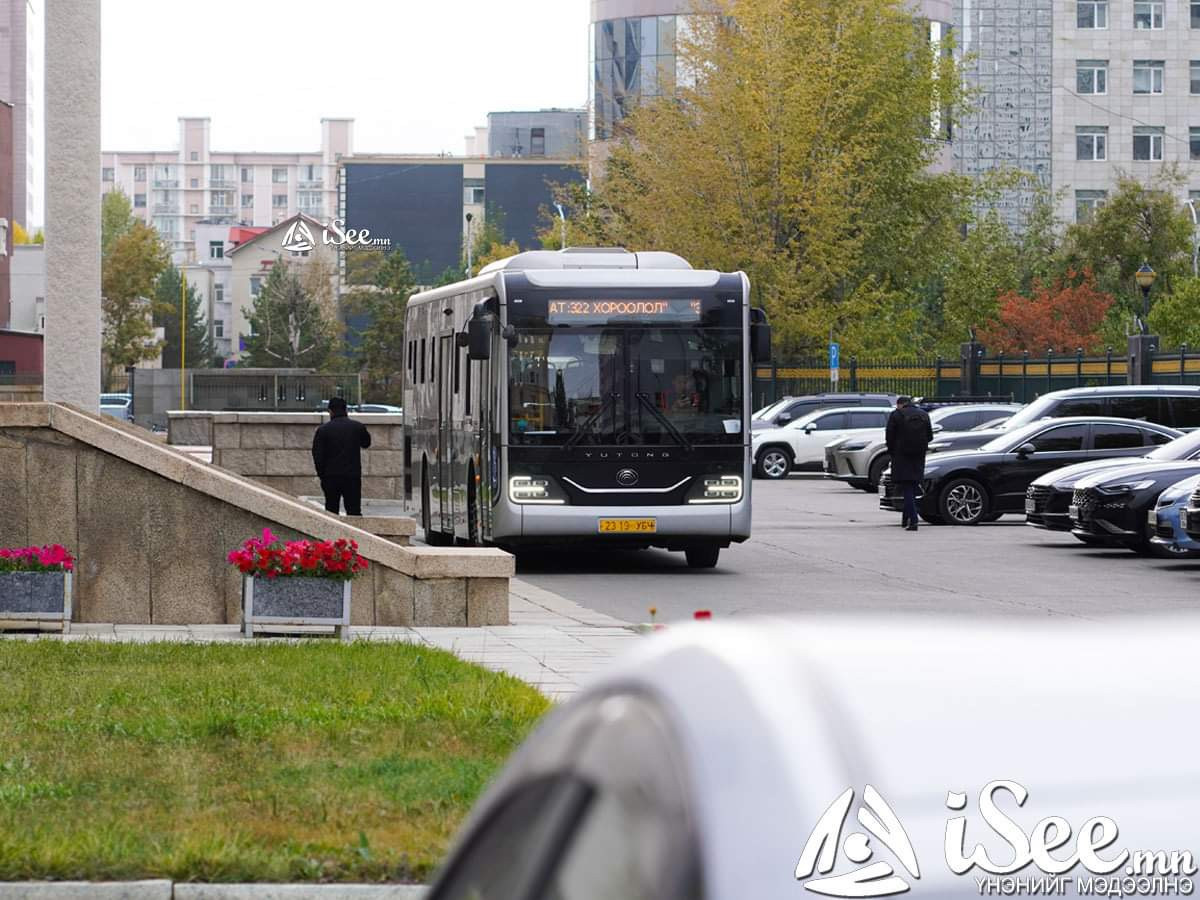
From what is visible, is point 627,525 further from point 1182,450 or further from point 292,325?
point 292,325

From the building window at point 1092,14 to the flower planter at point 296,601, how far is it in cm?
9729

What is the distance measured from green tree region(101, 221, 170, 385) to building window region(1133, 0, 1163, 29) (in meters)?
50.3

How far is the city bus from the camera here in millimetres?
20484

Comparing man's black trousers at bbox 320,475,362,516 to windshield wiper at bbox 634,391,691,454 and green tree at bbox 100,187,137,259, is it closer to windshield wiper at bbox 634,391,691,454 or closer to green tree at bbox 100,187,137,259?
windshield wiper at bbox 634,391,691,454

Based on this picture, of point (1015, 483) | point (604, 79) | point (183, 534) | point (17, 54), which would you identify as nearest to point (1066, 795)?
point (183, 534)

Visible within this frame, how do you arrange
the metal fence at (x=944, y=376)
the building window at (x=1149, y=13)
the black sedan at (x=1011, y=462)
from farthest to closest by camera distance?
the building window at (x=1149, y=13) < the metal fence at (x=944, y=376) < the black sedan at (x=1011, y=462)

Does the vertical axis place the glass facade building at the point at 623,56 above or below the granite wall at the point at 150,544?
above

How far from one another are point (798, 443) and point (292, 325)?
5318 centimetres

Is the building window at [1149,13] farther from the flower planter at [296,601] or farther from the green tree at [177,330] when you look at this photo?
the flower planter at [296,601]

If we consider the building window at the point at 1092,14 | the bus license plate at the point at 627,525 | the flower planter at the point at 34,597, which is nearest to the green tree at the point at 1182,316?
the bus license plate at the point at 627,525

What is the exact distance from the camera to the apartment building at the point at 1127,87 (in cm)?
10469

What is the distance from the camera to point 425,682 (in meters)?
11.0

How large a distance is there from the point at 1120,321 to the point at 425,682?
215 feet

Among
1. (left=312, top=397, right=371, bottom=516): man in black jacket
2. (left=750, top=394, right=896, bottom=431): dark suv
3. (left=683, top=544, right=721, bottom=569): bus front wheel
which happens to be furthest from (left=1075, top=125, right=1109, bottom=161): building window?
(left=312, top=397, right=371, bottom=516): man in black jacket
